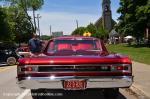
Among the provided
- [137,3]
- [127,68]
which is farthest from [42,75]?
[137,3]

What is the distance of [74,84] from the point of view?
9883mm

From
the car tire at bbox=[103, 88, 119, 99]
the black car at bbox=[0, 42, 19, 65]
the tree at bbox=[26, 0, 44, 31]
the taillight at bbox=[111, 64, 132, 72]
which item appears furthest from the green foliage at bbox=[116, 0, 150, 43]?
the taillight at bbox=[111, 64, 132, 72]

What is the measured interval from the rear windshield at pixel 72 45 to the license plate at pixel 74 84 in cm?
216

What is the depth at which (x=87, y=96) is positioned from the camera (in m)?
12.2

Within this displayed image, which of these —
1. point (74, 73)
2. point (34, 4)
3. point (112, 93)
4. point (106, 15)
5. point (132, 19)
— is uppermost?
point (34, 4)

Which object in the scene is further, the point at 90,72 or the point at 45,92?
the point at 45,92

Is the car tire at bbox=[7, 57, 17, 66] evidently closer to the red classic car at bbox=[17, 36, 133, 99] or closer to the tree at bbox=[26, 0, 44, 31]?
the red classic car at bbox=[17, 36, 133, 99]

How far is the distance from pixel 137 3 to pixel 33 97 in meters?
63.0

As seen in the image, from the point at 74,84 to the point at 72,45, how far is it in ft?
7.76

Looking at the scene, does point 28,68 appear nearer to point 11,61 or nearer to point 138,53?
point 11,61

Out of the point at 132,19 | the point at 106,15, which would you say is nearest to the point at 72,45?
the point at 132,19

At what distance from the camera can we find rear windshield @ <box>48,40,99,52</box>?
39.4 ft

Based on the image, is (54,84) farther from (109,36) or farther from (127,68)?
(109,36)

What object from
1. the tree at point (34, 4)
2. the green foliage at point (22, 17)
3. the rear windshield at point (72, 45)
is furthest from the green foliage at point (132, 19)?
the rear windshield at point (72, 45)
